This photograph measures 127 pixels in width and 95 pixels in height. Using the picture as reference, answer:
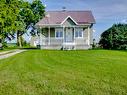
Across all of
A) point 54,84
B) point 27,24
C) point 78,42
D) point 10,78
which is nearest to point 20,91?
point 54,84

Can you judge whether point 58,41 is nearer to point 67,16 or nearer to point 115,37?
point 67,16

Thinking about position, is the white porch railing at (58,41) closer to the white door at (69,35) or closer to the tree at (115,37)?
the white door at (69,35)

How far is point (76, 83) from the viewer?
11.5 metres

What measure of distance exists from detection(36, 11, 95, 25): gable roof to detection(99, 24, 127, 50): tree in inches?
129

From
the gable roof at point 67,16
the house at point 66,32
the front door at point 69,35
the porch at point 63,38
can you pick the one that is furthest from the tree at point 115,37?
the front door at point 69,35

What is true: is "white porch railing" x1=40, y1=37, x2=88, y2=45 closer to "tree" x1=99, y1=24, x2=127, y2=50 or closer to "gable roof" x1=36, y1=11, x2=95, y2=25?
"gable roof" x1=36, y1=11, x2=95, y2=25

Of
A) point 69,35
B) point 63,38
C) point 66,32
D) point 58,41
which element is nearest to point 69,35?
point 69,35

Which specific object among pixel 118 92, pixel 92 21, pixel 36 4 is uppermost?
pixel 36 4

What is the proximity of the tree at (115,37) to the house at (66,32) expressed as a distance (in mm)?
2395

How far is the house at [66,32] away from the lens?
47.9m

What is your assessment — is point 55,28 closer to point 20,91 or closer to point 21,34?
point 21,34

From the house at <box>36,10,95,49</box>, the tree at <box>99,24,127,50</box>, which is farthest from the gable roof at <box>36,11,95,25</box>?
the tree at <box>99,24,127,50</box>

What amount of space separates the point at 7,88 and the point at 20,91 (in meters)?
0.66

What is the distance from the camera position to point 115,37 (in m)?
48.5
